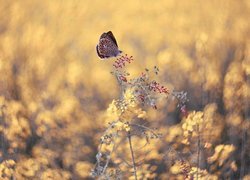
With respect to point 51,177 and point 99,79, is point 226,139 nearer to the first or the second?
point 99,79

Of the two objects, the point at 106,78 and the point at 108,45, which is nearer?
the point at 108,45

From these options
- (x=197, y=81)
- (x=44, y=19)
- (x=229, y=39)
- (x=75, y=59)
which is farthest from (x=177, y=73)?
(x=44, y=19)

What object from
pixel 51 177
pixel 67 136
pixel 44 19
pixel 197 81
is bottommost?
pixel 51 177
